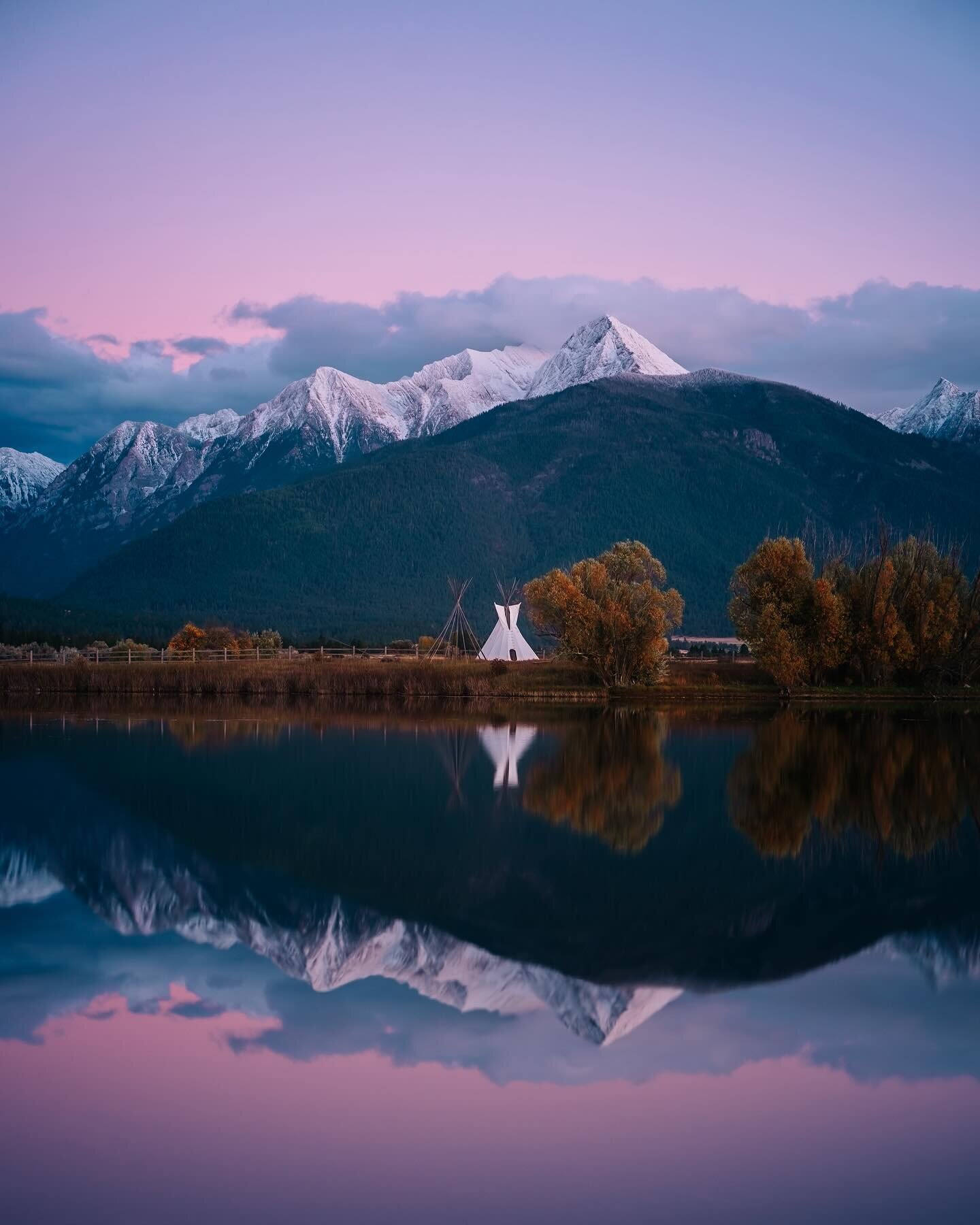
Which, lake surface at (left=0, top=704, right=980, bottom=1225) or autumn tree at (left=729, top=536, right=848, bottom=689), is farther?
autumn tree at (left=729, top=536, right=848, bottom=689)

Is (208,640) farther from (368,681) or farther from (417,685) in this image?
(417,685)

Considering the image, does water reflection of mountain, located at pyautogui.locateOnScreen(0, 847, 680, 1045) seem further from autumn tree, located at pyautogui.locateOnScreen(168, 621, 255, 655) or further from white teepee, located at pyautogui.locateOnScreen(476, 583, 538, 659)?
autumn tree, located at pyautogui.locateOnScreen(168, 621, 255, 655)

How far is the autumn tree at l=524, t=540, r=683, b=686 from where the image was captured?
6191 centimetres

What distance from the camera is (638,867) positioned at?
65.2ft

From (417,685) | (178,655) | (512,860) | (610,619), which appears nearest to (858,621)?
(610,619)

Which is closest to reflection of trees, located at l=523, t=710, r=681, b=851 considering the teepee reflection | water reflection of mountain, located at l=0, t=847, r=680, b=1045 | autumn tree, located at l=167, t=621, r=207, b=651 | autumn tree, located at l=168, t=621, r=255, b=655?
the teepee reflection

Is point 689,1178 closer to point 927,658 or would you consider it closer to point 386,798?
point 386,798

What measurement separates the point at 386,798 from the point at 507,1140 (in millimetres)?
18760

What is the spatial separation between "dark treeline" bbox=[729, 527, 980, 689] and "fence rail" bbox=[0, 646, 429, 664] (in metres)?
22.6

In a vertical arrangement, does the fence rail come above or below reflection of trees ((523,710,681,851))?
above

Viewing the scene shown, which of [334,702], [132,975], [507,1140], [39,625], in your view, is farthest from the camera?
[39,625]

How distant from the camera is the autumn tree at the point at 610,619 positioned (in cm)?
6191

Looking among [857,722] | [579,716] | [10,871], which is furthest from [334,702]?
[10,871]

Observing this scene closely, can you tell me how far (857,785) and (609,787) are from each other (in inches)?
225
